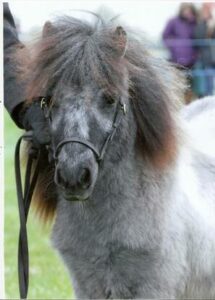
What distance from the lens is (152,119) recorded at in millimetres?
Answer: 4426

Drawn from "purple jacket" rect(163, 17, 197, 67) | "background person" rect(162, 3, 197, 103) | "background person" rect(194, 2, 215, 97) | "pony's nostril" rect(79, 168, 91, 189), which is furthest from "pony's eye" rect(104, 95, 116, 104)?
"background person" rect(194, 2, 215, 97)

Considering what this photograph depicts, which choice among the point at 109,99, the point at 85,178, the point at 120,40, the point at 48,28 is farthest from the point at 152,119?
the point at 48,28

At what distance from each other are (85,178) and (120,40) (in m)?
0.78

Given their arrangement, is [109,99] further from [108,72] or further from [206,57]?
[206,57]

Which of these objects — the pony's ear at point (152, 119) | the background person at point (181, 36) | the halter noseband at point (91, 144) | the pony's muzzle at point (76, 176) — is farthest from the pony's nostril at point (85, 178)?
the background person at point (181, 36)

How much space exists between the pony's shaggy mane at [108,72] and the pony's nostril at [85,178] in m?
0.46

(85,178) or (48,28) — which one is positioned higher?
(48,28)

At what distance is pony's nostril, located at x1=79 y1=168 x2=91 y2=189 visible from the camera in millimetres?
3990

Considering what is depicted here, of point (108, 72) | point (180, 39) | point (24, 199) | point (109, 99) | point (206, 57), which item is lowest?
point (206, 57)

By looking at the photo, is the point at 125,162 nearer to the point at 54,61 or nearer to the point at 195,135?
the point at 54,61

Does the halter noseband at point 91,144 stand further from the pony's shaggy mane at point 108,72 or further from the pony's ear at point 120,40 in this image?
the pony's ear at point 120,40

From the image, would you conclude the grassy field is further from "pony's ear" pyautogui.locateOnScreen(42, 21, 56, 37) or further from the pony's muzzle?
"pony's ear" pyautogui.locateOnScreen(42, 21, 56, 37)

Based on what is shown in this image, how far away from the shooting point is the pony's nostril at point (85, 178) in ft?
13.1

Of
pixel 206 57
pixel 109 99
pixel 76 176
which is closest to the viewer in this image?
pixel 76 176
